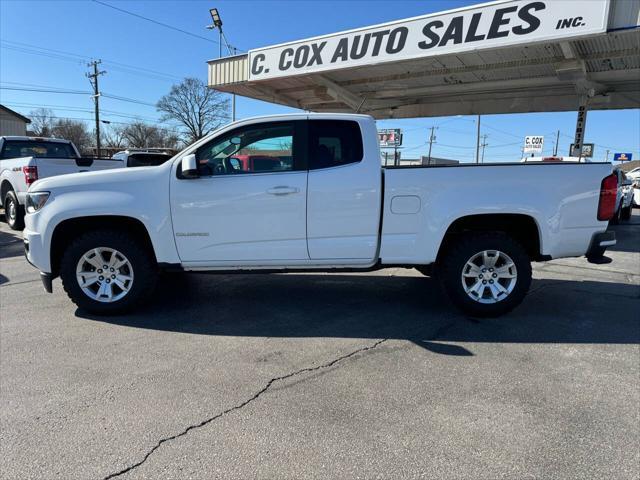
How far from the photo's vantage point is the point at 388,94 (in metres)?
13.4

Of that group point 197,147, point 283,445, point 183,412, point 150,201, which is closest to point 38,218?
point 150,201

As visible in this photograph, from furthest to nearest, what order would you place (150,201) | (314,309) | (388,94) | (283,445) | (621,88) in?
(388,94)
(621,88)
(314,309)
(150,201)
(283,445)

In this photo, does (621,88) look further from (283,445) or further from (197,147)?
(283,445)

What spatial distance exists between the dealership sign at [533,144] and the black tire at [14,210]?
27.8 meters

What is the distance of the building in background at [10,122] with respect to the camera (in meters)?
46.8

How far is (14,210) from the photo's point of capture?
1031cm

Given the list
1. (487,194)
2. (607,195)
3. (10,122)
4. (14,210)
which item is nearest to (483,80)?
(607,195)

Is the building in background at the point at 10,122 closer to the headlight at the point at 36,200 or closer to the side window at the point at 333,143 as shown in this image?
the headlight at the point at 36,200

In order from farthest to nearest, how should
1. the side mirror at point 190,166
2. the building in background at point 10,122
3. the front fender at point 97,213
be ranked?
the building in background at point 10,122 < the front fender at point 97,213 < the side mirror at point 190,166

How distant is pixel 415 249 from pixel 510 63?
785cm

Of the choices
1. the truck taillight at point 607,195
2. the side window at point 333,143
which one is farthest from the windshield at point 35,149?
the truck taillight at point 607,195

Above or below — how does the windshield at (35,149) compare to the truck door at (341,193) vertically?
above

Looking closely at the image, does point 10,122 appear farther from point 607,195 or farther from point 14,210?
point 607,195

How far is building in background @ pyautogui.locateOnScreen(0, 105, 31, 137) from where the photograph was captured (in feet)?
153
